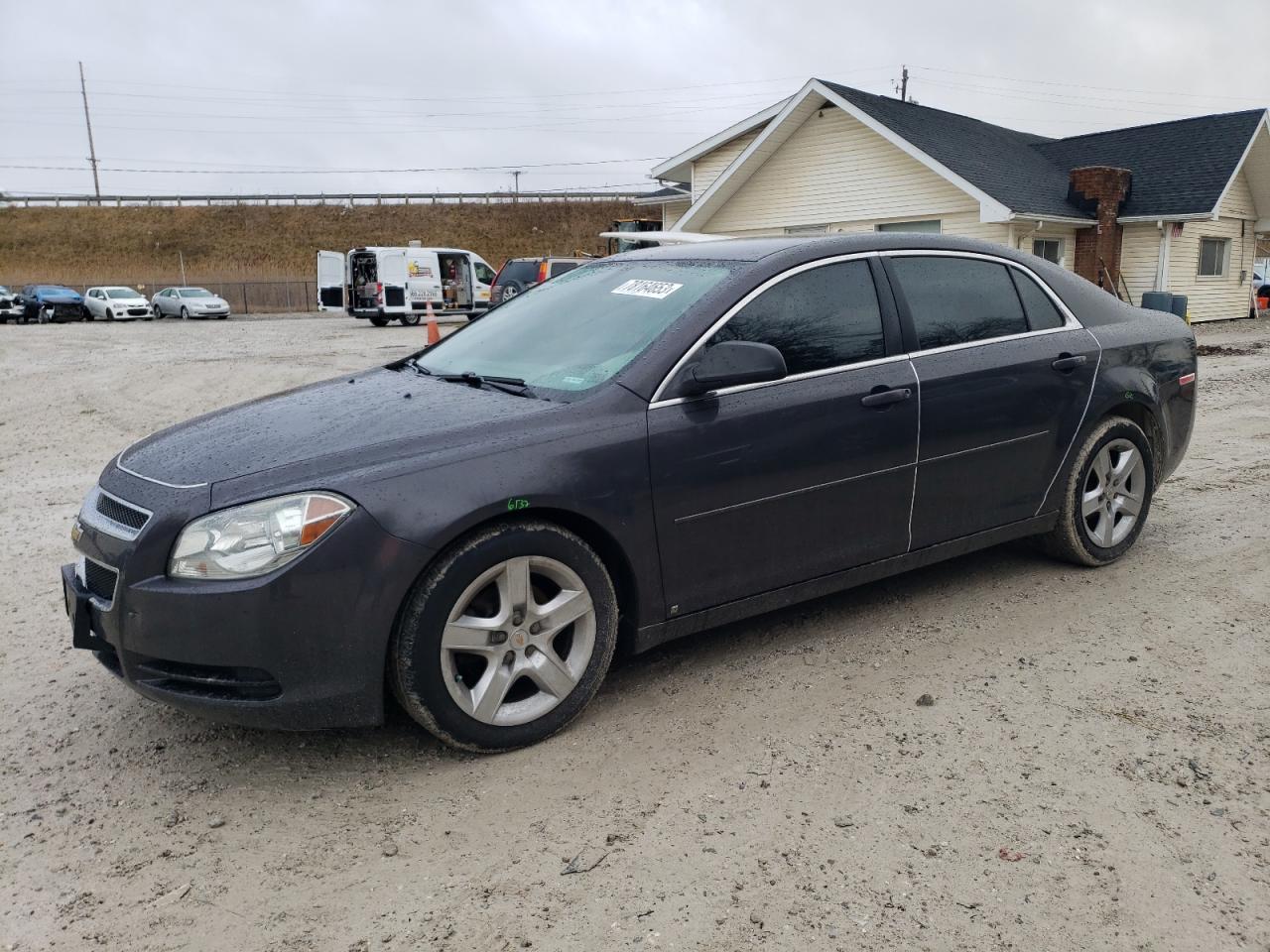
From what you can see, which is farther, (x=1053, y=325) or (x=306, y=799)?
(x=1053, y=325)

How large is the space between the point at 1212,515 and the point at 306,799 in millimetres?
5177

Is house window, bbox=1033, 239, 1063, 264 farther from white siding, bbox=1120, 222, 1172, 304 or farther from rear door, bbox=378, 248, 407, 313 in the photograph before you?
rear door, bbox=378, 248, 407, 313

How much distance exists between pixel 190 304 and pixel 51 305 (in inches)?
180

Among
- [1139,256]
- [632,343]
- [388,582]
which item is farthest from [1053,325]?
[1139,256]

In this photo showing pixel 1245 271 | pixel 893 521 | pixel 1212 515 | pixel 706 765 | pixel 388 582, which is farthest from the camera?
pixel 1245 271

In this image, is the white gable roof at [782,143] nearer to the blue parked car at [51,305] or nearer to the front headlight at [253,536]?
the front headlight at [253,536]

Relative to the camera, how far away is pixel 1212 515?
19.3 feet

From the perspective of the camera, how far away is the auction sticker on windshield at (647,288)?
3.98m

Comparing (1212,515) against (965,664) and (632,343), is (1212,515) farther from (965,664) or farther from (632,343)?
(632,343)

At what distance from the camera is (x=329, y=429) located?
337 centimetres

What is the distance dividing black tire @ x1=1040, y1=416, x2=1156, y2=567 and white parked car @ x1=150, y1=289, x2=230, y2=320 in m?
38.5

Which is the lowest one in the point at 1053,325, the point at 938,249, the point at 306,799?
the point at 306,799

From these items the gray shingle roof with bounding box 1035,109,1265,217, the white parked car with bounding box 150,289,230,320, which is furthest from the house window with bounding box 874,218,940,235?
the white parked car with bounding box 150,289,230,320

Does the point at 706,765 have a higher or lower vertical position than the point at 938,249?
lower
